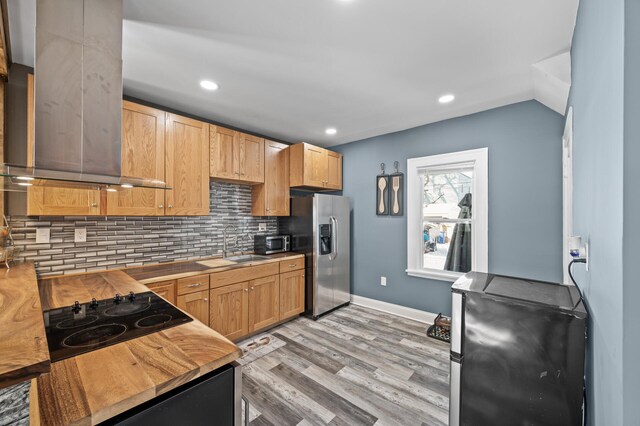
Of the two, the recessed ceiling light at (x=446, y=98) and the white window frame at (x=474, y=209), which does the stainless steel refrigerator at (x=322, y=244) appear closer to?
the white window frame at (x=474, y=209)

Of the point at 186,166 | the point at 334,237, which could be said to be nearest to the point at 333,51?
the point at 186,166

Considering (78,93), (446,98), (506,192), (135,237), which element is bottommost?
(135,237)

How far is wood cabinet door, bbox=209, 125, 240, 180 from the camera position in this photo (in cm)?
296

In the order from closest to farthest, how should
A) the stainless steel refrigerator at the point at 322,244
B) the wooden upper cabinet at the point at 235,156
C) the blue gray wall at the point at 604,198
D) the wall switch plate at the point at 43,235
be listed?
the blue gray wall at the point at 604,198 < the wall switch plate at the point at 43,235 < the wooden upper cabinet at the point at 235,156 < the stainless steel refrigerator at the point at 322,244

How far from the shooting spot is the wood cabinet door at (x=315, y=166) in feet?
11.9

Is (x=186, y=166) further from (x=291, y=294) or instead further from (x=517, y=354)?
(x=517, y=354)

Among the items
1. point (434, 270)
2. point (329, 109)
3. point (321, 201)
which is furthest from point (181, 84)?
point (434, 270)

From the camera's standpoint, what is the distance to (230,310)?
2.74 meters

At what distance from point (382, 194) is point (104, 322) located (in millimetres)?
3219

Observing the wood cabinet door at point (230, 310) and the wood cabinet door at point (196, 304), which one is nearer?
the wood cabinet door at point (196, 304)

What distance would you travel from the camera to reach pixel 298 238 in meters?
3.70

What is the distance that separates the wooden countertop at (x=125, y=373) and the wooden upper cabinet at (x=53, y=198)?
5.33 feet

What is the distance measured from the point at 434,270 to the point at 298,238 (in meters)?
1.81

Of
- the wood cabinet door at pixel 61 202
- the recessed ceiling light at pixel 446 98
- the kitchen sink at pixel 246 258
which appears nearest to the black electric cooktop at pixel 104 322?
the wood cabinet door at pixel 61 202
